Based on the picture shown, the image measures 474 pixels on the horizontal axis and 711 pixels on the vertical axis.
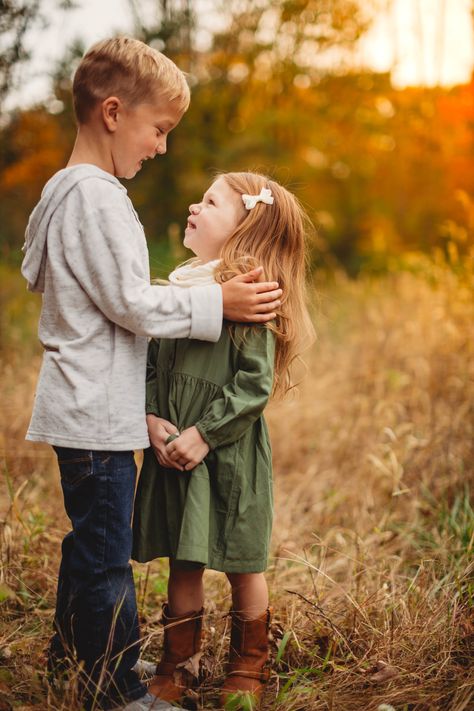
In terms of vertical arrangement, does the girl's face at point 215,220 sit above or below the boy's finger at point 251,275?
above

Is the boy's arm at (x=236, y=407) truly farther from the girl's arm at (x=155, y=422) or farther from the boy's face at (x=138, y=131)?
the boy's face at (x=138, y=131)

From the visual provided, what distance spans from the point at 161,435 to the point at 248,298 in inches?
17.9

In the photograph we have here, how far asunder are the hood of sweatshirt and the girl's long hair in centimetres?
40

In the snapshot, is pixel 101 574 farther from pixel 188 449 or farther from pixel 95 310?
pixel 95 310

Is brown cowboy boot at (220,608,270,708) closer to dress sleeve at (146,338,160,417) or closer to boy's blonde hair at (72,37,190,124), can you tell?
dress sleeve at (146,338,160,417)

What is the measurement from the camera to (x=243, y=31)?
1141cm

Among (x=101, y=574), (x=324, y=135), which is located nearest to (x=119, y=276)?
(x=101, y=574)

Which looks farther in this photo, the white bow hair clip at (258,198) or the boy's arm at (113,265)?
the white bow hair clip at (258,198)

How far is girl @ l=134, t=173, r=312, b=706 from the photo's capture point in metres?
1.92

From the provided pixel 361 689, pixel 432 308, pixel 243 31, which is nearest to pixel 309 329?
pixel 361 689

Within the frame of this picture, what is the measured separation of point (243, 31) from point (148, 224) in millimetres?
4010

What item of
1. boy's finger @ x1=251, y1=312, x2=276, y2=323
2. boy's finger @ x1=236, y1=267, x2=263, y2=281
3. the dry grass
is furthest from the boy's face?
the dry grass

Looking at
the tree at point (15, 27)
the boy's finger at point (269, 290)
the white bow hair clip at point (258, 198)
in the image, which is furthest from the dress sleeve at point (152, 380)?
the tree at point (15, 27)

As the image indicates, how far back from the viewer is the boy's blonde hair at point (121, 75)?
5.93ft
